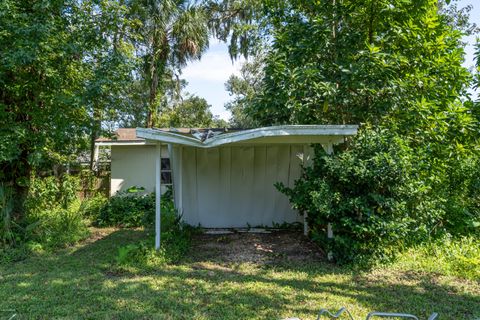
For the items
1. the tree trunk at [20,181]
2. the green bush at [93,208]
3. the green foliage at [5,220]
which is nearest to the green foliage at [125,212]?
the green bush at [93,208]

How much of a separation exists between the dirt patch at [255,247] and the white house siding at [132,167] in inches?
193

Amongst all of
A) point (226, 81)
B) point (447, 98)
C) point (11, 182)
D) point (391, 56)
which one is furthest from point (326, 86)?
point (226, 81)

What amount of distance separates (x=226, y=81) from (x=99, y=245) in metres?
20.5

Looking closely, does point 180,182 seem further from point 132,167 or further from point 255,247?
point 132,167

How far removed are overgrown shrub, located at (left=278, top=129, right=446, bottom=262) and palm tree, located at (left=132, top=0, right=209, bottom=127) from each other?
30.5ft

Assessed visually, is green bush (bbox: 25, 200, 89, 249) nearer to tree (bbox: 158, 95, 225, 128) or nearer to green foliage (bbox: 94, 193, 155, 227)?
green foliage (bbox: 94, 193, 155, 227)

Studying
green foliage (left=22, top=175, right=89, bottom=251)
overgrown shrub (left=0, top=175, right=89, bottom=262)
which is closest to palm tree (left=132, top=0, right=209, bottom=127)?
green foliage (left=22, top=175, right=89, bottom=251)

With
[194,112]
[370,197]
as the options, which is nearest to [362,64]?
[370,197]

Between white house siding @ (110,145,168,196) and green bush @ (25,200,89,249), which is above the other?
white house siding @ (110,145,168,196)

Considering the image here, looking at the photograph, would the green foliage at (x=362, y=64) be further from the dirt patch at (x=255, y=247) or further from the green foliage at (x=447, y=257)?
the dirt patch at (x=255, y=247)

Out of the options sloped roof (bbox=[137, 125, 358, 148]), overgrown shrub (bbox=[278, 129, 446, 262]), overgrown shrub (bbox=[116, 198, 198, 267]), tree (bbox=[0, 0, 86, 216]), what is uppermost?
tree (bbox=[0, 0, 86, 216])

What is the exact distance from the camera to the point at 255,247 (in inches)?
257

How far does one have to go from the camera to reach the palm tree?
1281 centimetres

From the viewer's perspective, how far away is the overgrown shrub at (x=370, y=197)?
4.83 meters
